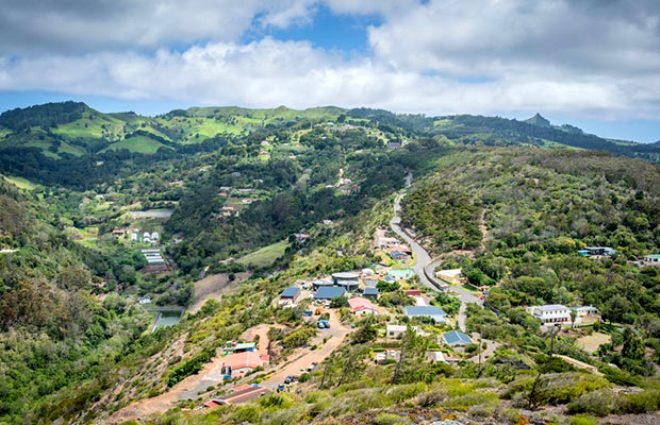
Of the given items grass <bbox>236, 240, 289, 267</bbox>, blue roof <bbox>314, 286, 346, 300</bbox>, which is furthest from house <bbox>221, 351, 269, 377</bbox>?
grass <bbox>236, 240, 289, 267</bbox>

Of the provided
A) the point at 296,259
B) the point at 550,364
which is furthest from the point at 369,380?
the point at 296,259

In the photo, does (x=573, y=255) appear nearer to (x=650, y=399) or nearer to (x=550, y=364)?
(x=550, y=364)

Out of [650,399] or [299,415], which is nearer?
[650,399]

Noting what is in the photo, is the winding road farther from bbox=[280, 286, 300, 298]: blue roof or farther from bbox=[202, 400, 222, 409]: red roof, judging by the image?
bbox=[202, 400, 222, 409]: red roof

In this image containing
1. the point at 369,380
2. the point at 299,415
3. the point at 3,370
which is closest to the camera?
the point at 299,415

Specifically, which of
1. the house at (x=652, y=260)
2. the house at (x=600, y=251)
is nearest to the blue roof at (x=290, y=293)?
the house at (x=600, y=251)

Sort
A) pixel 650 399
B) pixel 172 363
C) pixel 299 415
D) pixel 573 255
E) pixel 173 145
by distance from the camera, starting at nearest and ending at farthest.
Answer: pixel 650 399 → pixel 299 415 → pixel 172 363 → pixel 573 255 → pixel 173 145

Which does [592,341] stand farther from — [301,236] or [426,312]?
[301,236]
